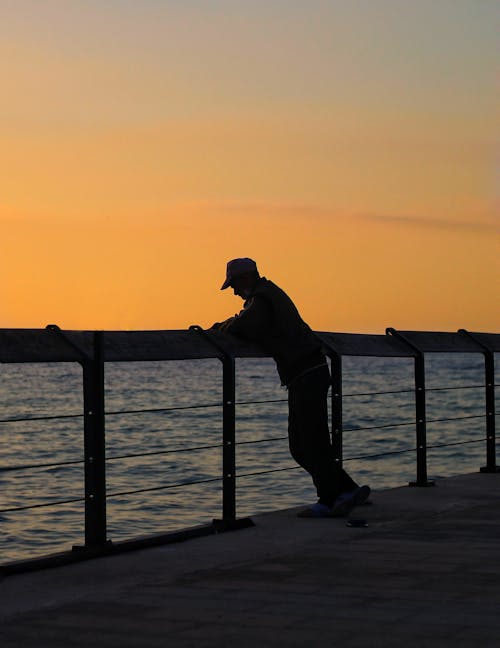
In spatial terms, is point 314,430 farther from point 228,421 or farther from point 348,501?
point 228,421

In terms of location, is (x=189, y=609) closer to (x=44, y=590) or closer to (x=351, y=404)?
(x=44, y=590)

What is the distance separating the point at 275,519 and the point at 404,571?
81.7 inches

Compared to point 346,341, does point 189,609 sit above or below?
below

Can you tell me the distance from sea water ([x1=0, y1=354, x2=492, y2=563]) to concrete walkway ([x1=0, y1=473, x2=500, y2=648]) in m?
0.53

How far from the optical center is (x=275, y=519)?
27.9 ft

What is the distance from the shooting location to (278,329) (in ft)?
27.4

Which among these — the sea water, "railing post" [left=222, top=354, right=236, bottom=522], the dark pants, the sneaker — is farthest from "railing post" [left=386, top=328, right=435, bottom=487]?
"railing post" [left=222, top=354, right=236, bottom=522]

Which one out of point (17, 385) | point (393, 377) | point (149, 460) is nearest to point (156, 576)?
point (149, 460)

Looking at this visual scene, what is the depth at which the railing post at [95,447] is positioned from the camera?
23.4 feet

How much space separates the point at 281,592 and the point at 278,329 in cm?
263

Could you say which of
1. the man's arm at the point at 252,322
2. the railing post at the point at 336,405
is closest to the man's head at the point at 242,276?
the man's arm at the point at 252,322

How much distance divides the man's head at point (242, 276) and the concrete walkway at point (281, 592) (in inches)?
56.6

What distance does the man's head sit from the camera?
8.32 meters

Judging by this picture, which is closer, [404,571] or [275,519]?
[404,571]
